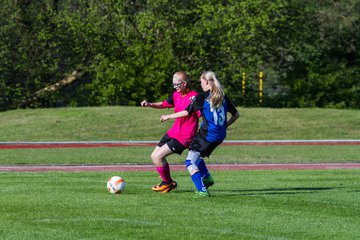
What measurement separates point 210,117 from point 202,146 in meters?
0.42

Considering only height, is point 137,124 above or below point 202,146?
below

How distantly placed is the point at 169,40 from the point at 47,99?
642 centimetres

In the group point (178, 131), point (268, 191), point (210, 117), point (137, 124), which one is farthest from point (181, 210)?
point (137, 124)

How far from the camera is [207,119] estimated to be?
12.3 m

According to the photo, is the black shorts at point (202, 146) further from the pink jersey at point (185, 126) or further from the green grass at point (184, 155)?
the green grass at point (184, 155)

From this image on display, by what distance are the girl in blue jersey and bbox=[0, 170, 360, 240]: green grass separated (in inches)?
18.2

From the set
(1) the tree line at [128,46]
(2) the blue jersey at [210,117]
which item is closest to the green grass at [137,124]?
(1) the tree line at [128,46]

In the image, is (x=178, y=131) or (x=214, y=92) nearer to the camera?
(x=214, y=92)

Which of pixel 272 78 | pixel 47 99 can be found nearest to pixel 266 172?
pixel 47 99

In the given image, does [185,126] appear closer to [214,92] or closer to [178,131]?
[178,131]

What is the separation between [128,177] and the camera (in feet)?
54.9

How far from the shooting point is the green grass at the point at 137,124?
3309 cm

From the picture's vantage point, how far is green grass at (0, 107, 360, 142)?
33.1m

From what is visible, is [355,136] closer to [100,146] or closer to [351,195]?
[100,146]
